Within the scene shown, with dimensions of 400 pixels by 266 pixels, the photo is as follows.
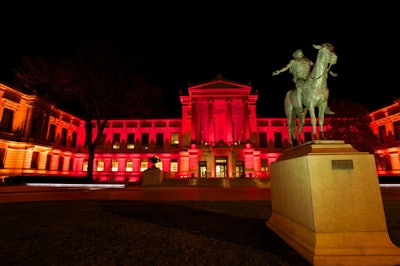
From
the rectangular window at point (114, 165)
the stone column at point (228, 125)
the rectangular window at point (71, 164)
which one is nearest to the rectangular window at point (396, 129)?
the stone column at point (228, 125)

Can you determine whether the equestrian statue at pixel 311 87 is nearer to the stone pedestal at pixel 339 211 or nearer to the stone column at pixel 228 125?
the stone pedestal at pixel 339 211

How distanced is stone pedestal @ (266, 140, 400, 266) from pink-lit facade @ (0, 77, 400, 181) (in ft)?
86.3

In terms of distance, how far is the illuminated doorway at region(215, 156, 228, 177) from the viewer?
34.3m

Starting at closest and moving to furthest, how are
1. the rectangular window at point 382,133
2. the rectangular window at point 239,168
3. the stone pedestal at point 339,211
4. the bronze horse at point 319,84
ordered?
the stone pedestal at point 339,211 < the bronze horse at point 319,84 < the rectangular window at point 239,168 < the rectangular window at point 382,133

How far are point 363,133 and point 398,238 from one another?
2950cm

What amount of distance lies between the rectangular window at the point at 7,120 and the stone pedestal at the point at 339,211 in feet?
117

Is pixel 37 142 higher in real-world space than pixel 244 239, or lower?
higher

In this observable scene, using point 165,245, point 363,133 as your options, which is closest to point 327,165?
point 165,245

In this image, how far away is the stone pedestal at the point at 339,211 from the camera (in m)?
2.69

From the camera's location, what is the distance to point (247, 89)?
36906 mm

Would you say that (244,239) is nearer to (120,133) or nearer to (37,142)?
(37,142)

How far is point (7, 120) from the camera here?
27.4 metres

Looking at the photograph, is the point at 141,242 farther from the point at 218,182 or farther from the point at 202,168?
the point at 202,168

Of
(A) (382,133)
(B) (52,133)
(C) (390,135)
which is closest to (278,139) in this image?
(A) (382,133)
